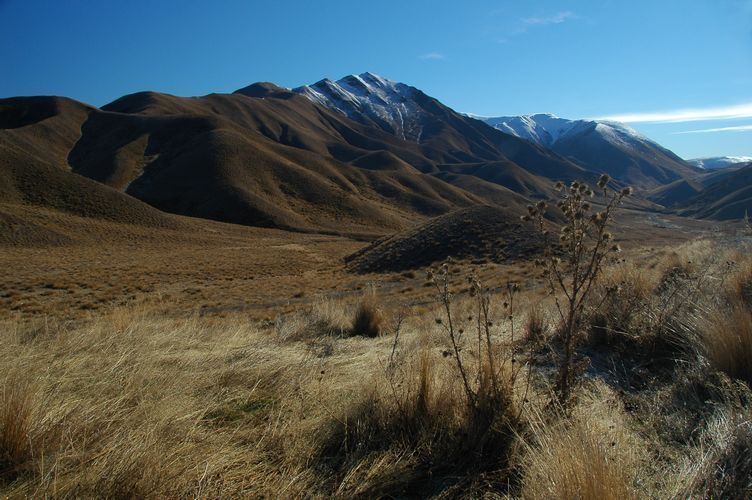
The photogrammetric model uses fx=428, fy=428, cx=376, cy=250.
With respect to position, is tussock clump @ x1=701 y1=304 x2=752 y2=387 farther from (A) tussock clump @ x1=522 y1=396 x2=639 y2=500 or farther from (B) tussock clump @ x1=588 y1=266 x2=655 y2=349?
(A) tussock clump @ x1=522 y1=396 x2=639 y2=500

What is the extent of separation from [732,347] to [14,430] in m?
4.84

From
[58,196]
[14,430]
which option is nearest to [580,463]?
[14,430]

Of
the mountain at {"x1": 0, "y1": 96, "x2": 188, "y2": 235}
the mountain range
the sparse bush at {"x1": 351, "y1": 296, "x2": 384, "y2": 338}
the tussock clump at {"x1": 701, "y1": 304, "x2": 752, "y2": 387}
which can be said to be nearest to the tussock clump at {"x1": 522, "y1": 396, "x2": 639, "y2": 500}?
the tussock clump at {"x1": 701, "y1": 304, "x2": 752, "y2": 387}

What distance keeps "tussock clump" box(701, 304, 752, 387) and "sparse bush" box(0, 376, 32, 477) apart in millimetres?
4641

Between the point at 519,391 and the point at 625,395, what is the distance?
89cm

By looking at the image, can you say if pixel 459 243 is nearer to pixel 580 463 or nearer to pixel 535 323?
pixel 535 323

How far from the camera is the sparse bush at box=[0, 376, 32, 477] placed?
2.29 metres

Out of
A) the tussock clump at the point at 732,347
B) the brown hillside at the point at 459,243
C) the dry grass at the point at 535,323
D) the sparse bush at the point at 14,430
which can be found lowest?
the brown hillside at the point at 459,243

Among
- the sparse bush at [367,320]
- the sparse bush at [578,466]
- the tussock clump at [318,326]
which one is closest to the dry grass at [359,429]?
the sparse bush at [578,466]

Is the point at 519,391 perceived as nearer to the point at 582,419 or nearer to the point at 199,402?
the point at 582,419

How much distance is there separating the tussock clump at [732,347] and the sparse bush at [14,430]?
4641 millimetres

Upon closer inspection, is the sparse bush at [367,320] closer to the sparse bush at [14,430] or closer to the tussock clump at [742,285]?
the tussock clump at [742,285]

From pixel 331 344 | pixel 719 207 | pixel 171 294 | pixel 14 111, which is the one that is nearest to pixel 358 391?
pixel 331 344

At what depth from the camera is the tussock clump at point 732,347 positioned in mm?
3238
